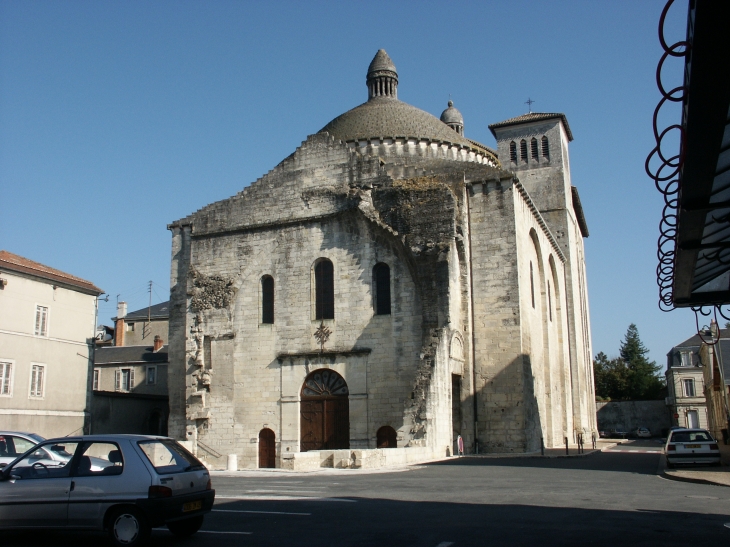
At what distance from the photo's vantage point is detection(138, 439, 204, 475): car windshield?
7656mm

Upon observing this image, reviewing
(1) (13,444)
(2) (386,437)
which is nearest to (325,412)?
(2) (386,437)

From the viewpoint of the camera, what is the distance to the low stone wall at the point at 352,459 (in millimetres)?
17984

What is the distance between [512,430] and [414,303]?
523 centimetres

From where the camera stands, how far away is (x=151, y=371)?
37.6 metres

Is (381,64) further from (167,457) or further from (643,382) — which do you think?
(643,382)

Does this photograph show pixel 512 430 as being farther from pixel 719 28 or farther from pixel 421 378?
pixel 719 28

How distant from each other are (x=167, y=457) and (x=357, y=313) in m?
17.3

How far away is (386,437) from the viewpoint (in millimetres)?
23906

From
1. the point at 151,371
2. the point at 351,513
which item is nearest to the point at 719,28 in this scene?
the point at 351,513

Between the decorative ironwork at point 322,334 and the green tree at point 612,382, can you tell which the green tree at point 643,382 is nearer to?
the green tree at point 612,382

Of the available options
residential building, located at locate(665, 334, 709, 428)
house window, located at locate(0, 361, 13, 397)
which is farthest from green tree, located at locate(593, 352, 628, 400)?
house window, located at locate(0, 361, 13, 397)

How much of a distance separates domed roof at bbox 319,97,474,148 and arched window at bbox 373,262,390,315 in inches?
328

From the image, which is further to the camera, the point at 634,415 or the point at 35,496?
the point at 634,415

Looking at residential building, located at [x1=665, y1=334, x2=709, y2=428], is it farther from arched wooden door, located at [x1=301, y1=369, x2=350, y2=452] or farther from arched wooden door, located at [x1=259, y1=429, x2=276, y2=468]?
arched wooden door, located at [x1=259, y1=429, x2=276, y2=468]
